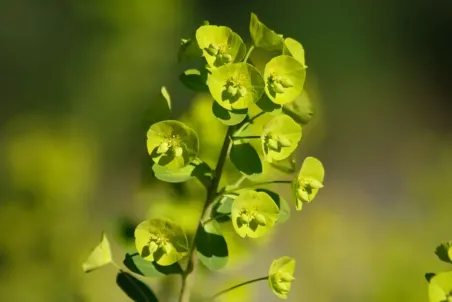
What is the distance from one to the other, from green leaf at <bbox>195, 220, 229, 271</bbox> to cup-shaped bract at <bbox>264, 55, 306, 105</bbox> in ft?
0.43

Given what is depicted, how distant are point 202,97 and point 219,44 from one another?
27cm

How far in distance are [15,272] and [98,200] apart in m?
0.19

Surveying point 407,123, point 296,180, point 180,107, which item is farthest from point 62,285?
point 407,123

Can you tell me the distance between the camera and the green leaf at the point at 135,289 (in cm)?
64


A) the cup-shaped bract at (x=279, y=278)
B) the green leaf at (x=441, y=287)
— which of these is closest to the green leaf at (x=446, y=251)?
the green leaf at (x=441, y=287)

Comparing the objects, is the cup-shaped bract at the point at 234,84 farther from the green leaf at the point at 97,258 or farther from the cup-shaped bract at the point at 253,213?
the green leaf at the point at 97,258

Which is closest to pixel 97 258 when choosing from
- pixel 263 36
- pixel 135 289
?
pixel 135 289

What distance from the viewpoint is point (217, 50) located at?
570 millimetres

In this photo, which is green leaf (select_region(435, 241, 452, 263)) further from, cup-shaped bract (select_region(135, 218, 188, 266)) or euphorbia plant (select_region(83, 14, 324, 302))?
cup-shaped bract (select_region(135, 218, 188, 266))

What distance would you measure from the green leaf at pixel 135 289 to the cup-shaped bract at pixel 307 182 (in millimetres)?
178

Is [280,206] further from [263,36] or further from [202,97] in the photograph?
[202,97]

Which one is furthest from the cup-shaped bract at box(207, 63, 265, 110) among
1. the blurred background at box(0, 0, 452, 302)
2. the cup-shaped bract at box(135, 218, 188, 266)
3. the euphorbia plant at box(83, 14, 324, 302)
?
the blurred background at box(0, 0, 452, 302)

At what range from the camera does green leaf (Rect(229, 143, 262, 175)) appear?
23.5 inches

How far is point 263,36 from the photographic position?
591 mm
